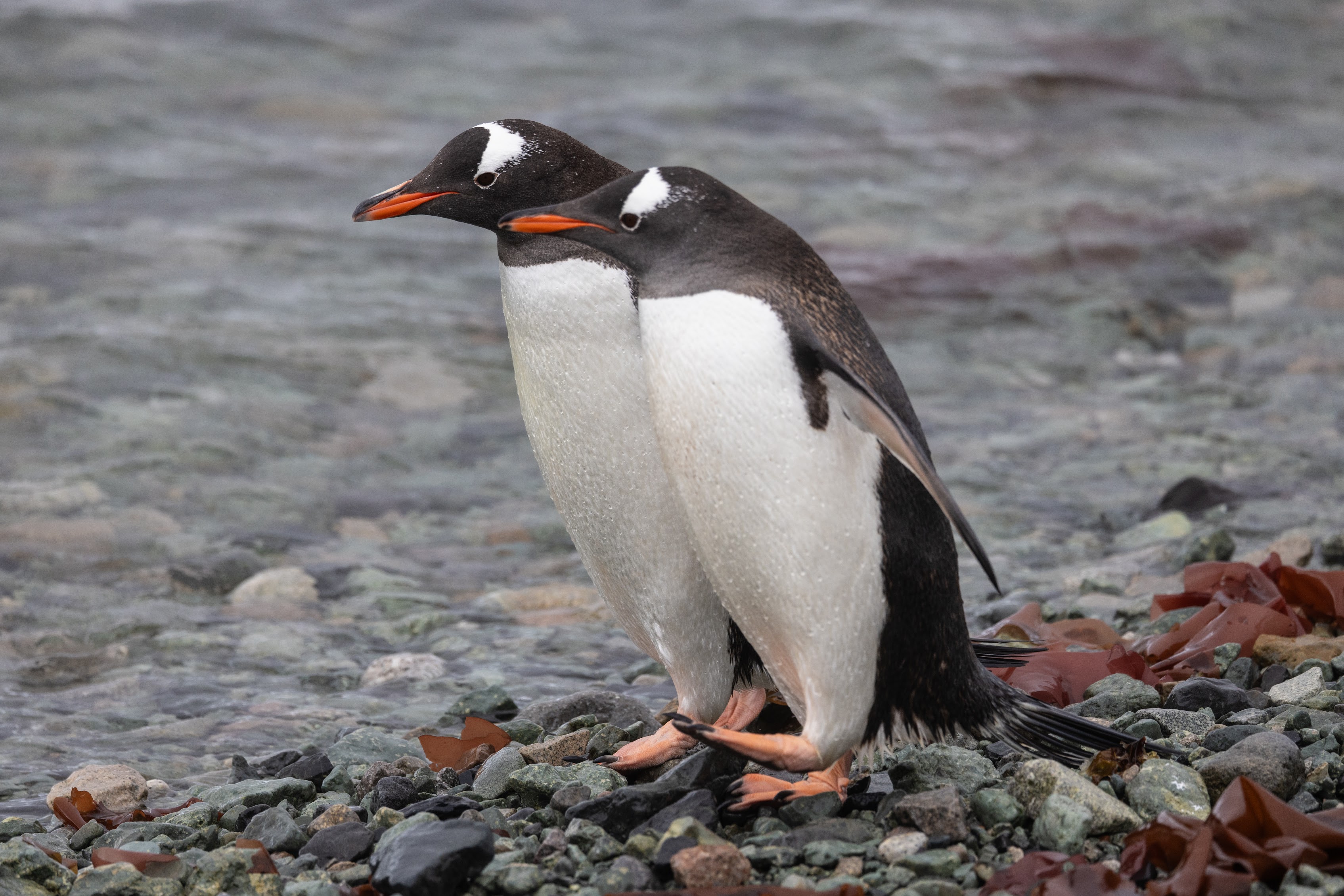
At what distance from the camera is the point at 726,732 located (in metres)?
3.02

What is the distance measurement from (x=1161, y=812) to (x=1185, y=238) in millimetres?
9399

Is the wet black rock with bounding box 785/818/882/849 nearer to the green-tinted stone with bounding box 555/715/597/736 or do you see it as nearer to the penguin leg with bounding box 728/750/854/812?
the penguin leg with bounding box 728/750/854/812

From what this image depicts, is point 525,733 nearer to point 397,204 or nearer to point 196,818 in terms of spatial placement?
point 196,818

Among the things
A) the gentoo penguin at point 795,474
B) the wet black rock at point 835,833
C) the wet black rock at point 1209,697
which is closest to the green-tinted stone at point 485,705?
the gentoo penguin at point 795,474

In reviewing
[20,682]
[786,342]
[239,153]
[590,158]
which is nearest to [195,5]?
[239,153]

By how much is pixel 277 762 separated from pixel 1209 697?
2.38 meters

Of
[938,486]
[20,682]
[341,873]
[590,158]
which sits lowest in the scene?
[20,682]

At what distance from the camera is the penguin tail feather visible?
3.19 meters

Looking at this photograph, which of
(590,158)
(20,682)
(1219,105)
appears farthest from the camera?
(1219,105)

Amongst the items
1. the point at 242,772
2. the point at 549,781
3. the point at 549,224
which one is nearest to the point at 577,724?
the point at 549,781

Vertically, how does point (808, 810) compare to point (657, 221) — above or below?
below

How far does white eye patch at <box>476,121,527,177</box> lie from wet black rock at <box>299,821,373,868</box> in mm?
1621

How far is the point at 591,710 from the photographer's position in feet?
13.2

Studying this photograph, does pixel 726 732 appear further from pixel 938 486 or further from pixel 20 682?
pixel 20 682
